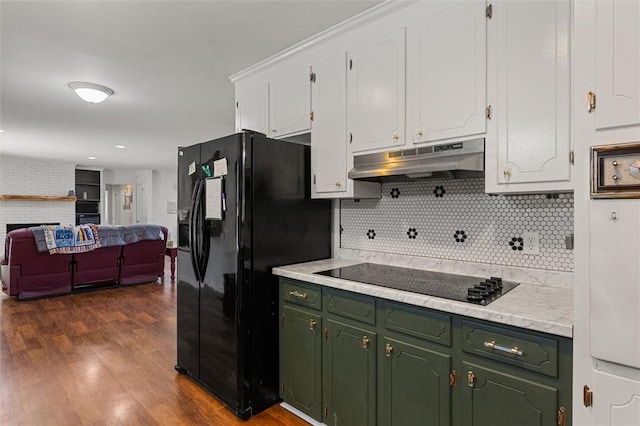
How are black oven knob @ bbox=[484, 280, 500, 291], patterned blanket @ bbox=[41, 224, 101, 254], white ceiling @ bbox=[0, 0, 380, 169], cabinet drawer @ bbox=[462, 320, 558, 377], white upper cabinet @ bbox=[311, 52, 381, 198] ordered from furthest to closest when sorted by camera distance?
patterned blanket @ bbox=[41, 224, 101, 254] < white upper cabinet @ bbox=[311, 52, 381, 198] < white ceiling @ bbox=[0, 0, 380, 169] < black oven knob @ bbox=[484, 280, 500, 291] < cabinet drawer @ bbox=[462, 320, 558, 377]

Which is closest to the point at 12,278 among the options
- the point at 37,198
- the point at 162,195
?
the point at 37,198

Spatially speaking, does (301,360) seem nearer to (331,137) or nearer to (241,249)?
(241,249)

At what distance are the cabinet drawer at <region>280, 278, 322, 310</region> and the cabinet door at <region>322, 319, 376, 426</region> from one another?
139 mm

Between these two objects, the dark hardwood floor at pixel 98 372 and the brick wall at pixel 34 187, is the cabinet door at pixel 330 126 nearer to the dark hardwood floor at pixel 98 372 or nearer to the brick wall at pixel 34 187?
the dark hardwood floor at pixel 98 372

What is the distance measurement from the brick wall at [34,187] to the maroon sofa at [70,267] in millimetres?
4566

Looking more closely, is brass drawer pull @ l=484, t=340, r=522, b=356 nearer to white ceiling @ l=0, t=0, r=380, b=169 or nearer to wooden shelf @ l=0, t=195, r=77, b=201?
white ceiling @ l=0, t=0, r=380, b=169

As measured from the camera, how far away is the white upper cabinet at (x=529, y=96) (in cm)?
154

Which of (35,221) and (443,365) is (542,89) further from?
(35,221)

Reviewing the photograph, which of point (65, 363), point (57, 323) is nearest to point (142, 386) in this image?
point (65, 363)

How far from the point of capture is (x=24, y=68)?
124 inches

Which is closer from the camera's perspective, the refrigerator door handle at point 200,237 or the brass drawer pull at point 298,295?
the brass drawer pull at point 298,295

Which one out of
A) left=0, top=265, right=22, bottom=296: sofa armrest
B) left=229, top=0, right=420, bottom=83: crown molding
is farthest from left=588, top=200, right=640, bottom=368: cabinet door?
left=0, top=265, right=22, bottom=296: sofa armrest

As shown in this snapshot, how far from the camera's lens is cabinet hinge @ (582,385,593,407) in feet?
3.82

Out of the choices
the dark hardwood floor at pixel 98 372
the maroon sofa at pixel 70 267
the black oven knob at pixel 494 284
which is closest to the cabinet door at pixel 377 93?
the black oven knob at pixel 494 284
